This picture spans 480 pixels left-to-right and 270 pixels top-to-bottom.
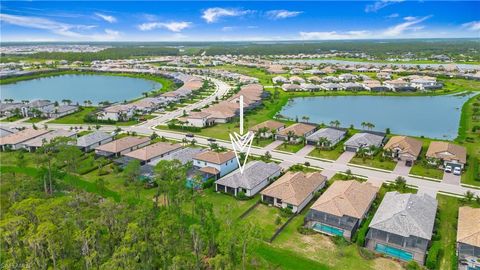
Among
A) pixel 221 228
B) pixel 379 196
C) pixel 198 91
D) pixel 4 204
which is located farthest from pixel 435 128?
pixel 4 204

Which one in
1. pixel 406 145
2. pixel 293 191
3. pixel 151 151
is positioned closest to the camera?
pixel 293 191

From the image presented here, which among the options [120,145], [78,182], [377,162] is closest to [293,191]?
[377,162]

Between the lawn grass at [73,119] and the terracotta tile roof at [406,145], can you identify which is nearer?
the terracotta tile roof at [406,145]

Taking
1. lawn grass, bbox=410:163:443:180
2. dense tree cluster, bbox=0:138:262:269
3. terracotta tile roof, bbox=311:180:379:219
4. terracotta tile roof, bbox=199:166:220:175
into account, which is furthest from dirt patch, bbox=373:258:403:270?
terracotta tile roof, bbox=199:166:220:175

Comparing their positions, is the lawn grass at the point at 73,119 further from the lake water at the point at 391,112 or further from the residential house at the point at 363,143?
the residential house at the point at 363,143

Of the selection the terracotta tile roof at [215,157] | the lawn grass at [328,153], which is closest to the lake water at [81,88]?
the terracotta tile roof at [215,157]

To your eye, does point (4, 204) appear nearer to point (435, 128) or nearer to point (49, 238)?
point (49, 238)

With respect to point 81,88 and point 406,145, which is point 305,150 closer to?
point 406,145
